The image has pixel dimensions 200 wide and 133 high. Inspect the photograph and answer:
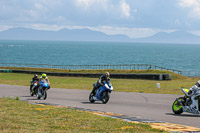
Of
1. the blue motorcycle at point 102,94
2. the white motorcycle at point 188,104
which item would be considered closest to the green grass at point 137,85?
the blue motorcycle at point 102,94

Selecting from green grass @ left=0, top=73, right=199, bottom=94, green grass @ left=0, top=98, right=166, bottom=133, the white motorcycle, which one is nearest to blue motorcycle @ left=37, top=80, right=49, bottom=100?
green grass @ left=0, top=73, right=199, bottom=94

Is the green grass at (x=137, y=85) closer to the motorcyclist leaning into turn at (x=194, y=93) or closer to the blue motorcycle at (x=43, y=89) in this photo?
the blue motorcycle at (x=43, y=89)

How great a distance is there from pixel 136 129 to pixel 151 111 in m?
5.55

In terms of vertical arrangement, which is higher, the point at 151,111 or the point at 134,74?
the point at 134,74

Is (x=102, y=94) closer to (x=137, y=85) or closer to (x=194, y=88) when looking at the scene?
(x=194, y=88)

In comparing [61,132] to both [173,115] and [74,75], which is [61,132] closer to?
[173,115]

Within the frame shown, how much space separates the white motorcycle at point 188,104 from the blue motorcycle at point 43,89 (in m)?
9.30

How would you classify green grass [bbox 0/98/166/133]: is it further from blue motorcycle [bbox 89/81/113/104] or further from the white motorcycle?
blue motorcycle [bbox 89/81/113/104]

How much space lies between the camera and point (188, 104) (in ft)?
44.8

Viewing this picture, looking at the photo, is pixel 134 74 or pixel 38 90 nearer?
pixel 38 90

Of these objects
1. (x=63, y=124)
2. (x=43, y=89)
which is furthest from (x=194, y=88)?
(x=43, y=89)

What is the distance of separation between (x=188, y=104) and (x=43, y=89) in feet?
34.7

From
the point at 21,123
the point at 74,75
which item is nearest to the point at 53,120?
the point at 21,123

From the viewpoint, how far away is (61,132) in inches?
358
